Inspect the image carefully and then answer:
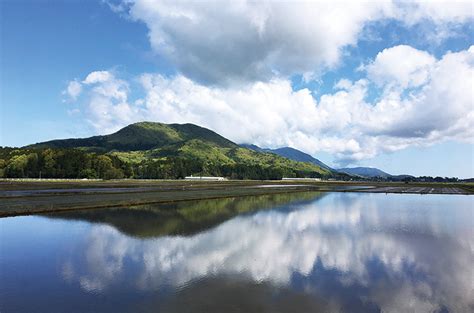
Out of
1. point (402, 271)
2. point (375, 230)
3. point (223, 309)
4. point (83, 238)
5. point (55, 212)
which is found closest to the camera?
point (223, 309)

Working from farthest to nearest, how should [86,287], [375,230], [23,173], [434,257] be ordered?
1. [23,173]
2. [375,230]
3. [434,257]
4. [86,287]

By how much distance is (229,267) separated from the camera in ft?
71.1

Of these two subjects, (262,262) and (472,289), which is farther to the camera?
(262,262)

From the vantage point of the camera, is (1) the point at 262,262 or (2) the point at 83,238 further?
(2) the point at 83,238

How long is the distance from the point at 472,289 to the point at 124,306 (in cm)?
1860

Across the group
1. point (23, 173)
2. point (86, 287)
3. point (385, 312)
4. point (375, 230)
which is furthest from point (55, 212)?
point (23, 173)

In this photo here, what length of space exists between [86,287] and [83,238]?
12995 mm

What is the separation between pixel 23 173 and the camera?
594 ft

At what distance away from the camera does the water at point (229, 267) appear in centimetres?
1584

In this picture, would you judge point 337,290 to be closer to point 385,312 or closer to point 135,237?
point 385,312

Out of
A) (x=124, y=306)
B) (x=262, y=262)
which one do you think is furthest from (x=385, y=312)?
Answer: (x=124, y=306)

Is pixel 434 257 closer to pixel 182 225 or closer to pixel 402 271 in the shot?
pixel 402 271

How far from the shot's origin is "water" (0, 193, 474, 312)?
15844mm

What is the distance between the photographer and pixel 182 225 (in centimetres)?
3738
